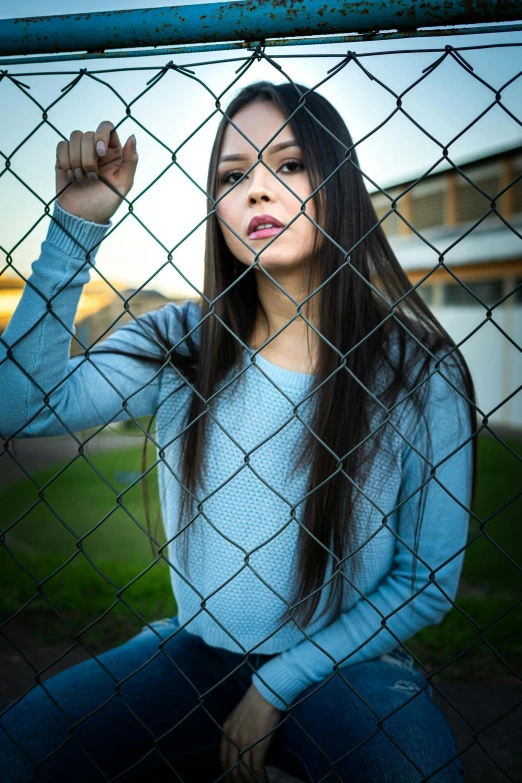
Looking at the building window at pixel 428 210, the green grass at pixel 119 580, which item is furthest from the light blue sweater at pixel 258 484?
the building window at pixel 428 210

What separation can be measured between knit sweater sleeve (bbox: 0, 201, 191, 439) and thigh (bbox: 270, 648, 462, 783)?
0.77 meters

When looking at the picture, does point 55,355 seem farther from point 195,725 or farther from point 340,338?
point 195,725

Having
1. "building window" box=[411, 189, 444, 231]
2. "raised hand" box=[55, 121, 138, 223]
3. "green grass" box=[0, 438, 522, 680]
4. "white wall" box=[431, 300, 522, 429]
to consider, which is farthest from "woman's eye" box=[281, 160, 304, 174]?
"building window" box=[411, 189, 444, 231]

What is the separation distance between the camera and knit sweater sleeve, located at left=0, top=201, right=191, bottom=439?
50.7 inches

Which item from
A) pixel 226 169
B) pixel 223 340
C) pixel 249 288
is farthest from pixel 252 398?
pixel 226 169

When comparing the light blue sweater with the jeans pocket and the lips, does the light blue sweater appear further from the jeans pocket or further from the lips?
the lips

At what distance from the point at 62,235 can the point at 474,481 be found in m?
1.04

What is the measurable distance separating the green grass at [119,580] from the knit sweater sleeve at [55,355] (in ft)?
0.93

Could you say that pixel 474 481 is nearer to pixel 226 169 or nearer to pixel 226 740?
pixel 226 740

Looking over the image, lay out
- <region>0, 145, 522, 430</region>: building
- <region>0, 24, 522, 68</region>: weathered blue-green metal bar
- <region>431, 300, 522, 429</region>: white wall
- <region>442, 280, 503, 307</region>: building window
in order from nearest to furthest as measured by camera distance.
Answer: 1. <region>0, 24, 522, 68</region>: weathered blue-green metal bar
2. <region>431, 300, 522, 429</region>: white wall
3. <region>0, 145, 522, 430</region>: building
4. <region>442, 280, 503, 307</region>: building window

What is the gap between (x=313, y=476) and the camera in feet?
4.76

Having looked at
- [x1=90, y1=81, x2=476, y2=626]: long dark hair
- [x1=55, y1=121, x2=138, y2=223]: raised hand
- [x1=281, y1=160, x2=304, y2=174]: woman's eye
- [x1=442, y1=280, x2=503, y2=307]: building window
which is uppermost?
[x1=442, y1=280, x2=503, y2=307]: building window

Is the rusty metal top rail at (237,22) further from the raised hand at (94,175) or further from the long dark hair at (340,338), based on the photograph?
the long dark hair at (340,338)

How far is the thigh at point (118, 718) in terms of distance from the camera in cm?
135
